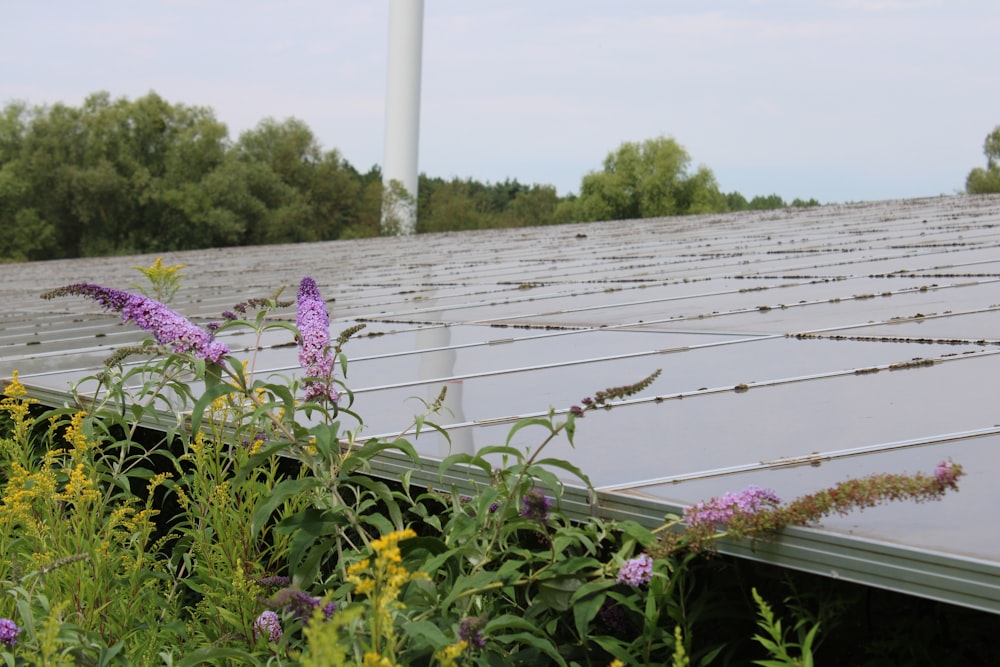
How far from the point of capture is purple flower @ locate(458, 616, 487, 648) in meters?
2.38

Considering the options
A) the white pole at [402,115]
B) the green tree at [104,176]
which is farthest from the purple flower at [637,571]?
the green tree at [104,176]

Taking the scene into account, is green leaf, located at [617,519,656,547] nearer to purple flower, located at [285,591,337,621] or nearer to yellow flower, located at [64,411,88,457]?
purple flower, located at [285,591,337,621]

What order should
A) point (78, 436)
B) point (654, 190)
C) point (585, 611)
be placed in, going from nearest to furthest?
point (585, 611) → point (78, 436) → point (654, 190)

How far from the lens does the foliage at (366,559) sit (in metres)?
2.62

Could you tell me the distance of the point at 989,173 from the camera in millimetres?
76625

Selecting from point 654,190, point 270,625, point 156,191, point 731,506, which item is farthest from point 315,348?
point 654,190

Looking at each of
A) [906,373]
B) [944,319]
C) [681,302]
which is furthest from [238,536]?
[681,302]

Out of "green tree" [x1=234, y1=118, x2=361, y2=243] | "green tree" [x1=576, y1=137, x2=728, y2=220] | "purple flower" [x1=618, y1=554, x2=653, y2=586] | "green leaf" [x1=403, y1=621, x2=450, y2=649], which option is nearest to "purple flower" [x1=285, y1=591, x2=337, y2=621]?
"green leaf" [x1=403, y1=621, x2=450, y2=649]

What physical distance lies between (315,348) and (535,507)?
2.90 ft

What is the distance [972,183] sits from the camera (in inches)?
2992

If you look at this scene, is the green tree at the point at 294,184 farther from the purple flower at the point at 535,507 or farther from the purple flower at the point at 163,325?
Answer: the purple flower at the point at 535,507

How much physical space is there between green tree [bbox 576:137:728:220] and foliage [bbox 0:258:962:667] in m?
83.6

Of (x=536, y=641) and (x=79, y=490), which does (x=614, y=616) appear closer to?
(x=536, y=641)

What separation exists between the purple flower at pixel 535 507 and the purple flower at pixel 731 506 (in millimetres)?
363
